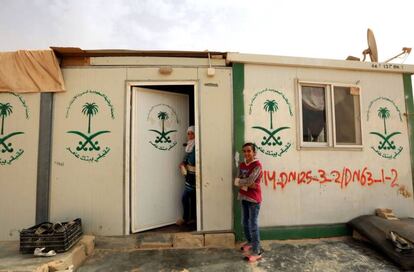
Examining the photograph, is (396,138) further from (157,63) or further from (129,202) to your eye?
(129,202)

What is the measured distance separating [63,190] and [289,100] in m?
4.27

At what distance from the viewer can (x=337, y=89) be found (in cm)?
487

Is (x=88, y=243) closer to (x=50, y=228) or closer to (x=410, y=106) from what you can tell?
(x=50, y=228)

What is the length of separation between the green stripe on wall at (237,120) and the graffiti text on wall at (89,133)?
216 centimetres

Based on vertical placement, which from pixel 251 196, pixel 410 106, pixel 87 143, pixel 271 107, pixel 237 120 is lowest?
pixel 251 196

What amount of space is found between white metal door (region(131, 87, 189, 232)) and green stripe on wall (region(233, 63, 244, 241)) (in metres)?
1.15

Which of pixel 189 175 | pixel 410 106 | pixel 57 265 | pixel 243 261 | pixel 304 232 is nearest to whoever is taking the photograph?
pixel 57 265

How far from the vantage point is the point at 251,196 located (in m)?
3.68

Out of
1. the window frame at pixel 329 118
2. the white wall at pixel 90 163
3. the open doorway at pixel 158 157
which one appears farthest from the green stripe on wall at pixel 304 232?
the white wall at pixel 90 163

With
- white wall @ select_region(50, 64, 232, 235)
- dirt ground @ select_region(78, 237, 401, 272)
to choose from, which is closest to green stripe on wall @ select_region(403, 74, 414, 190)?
dirt ground @ select_region(78, 237, 401, 272)

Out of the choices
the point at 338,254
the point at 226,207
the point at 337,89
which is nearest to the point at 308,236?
the point at 338,254

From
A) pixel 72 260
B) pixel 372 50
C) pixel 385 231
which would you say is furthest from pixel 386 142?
pixel 72 260

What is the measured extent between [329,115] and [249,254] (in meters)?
2.97

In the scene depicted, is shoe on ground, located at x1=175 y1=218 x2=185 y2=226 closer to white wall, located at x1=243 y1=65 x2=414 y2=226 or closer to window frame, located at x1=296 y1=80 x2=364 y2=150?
white wall, located at x1=243 y1=65 x2=414 y2=226
